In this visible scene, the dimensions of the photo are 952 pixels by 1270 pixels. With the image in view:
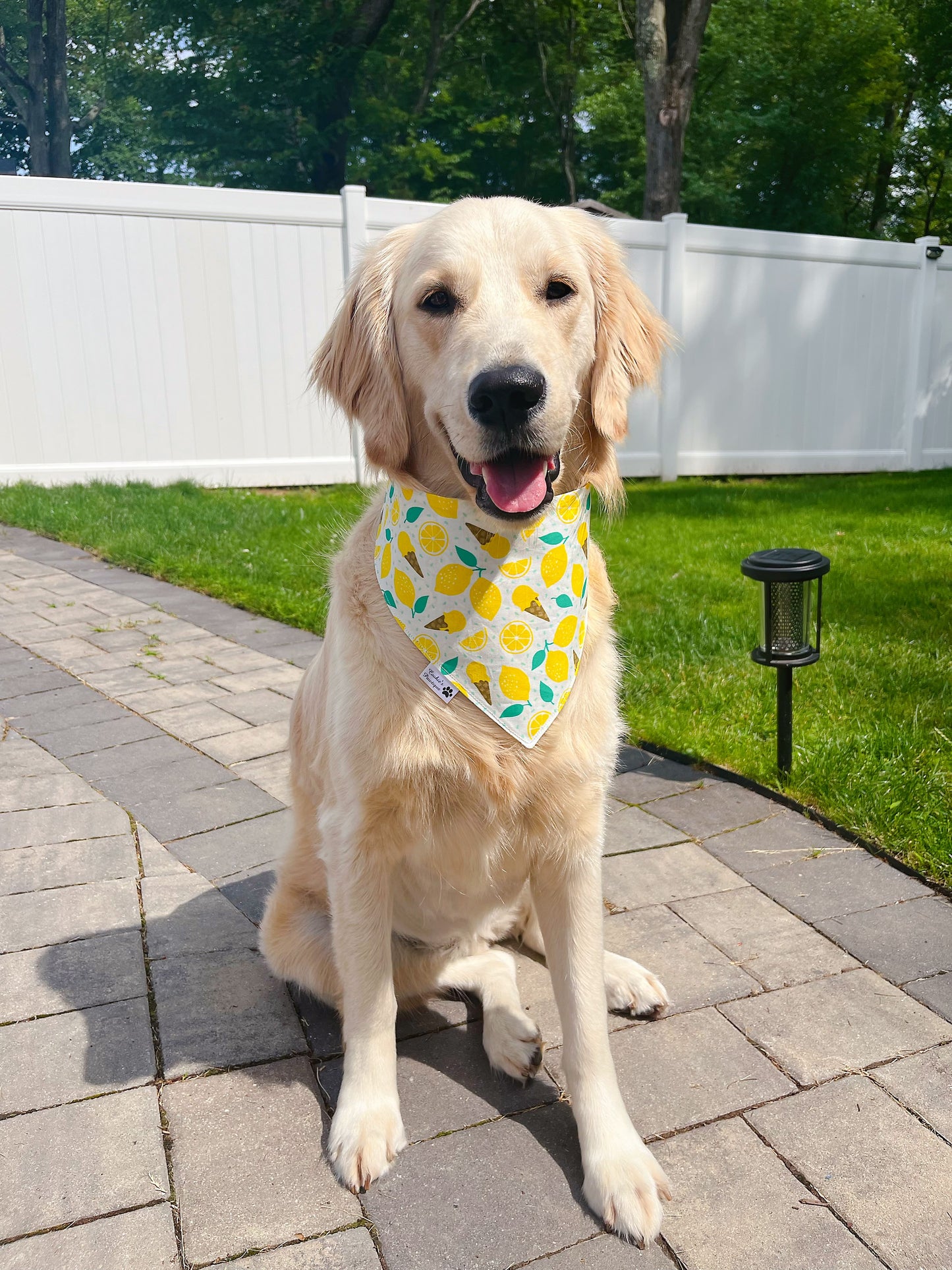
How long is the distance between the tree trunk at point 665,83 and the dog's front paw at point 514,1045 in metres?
11.8

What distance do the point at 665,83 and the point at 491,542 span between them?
1234cm

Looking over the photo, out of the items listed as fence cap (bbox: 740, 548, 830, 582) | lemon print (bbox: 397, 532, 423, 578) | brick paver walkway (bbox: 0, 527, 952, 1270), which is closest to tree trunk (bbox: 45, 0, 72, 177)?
brick paver walkway (bbox: 0, 527, 952, 1270)

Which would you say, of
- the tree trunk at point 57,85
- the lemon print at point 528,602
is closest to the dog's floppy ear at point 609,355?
the lemon print at point 528,602

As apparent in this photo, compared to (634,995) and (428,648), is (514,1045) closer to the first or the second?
(634,995)

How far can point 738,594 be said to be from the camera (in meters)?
5.79

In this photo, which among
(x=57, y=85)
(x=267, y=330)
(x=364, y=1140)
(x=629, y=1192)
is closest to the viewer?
(x=629, y=1192)

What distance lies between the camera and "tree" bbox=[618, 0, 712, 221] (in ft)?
39.2

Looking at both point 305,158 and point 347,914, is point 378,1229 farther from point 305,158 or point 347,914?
point 305,158

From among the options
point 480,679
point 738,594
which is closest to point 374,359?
point 480,679

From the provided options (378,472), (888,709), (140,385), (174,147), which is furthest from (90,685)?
(174,147)

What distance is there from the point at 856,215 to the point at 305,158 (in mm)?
14808

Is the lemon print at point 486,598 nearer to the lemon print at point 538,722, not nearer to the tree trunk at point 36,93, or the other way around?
the lemon print at point 538,722

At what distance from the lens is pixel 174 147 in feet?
80.0

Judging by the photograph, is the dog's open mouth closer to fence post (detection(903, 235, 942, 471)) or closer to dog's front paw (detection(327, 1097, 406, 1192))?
dog's front paw (detection(327, 1097, 406, 1192))
